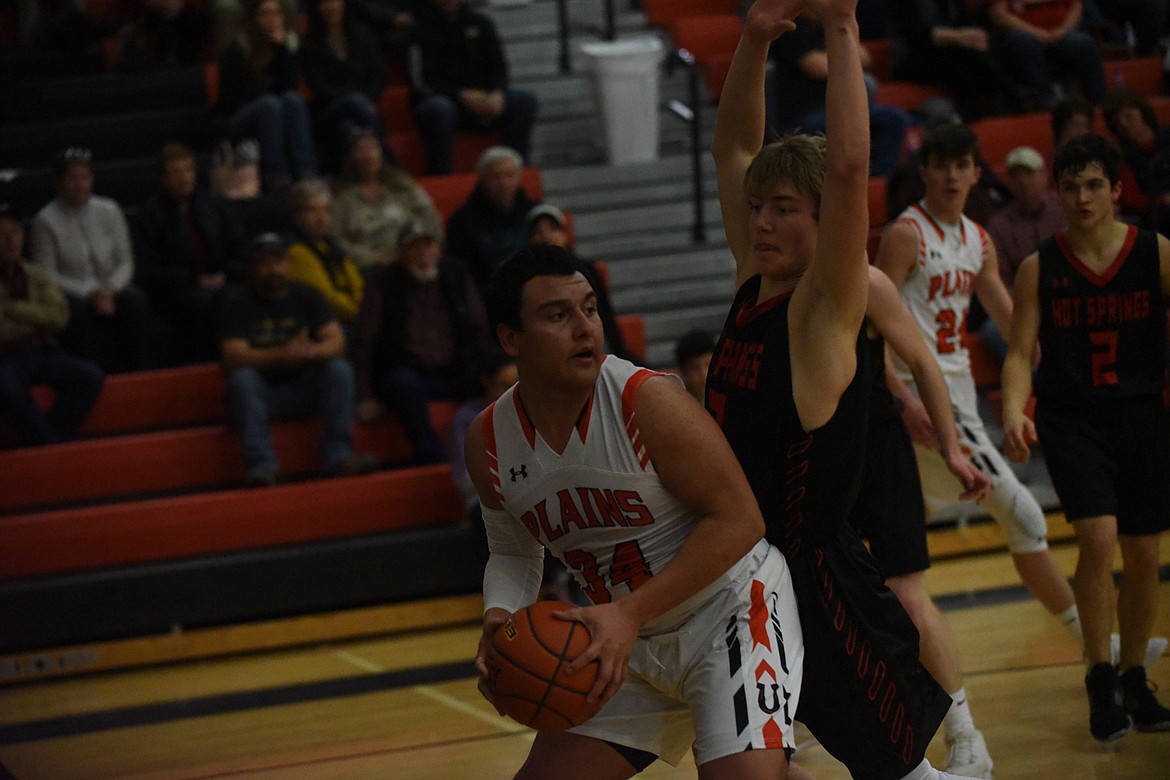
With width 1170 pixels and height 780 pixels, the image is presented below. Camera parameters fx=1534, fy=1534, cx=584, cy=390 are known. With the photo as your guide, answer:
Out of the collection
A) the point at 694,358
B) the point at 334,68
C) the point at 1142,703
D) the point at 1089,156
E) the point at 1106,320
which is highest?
the point at 1089,156

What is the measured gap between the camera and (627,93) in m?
9.88

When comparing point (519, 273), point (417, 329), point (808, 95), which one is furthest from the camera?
point (808, 95)

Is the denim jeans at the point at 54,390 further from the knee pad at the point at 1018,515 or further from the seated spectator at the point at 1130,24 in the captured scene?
the seated spectator at the point at 1130,24

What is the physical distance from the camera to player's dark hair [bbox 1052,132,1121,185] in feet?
15.3

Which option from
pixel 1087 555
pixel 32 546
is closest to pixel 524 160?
pixel 32 546

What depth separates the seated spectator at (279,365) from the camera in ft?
24.0

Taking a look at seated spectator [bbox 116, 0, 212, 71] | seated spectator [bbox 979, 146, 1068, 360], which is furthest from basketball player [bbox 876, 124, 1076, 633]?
seated spectator [bbox 116, 0, 212, 71]

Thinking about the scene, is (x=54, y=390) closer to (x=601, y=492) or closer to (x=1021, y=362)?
(x=1021, y=362)

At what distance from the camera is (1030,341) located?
16.1ft

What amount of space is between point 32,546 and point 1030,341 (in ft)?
14.9

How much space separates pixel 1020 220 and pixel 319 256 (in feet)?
12.2

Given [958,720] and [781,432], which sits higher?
[781,432]

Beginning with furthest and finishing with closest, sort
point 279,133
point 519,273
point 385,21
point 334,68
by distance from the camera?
point 385,21 → point 334,68 → point 279,133 → point 519,273

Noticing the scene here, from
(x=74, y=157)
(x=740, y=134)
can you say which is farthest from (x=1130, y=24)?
(x=740, y=134)
